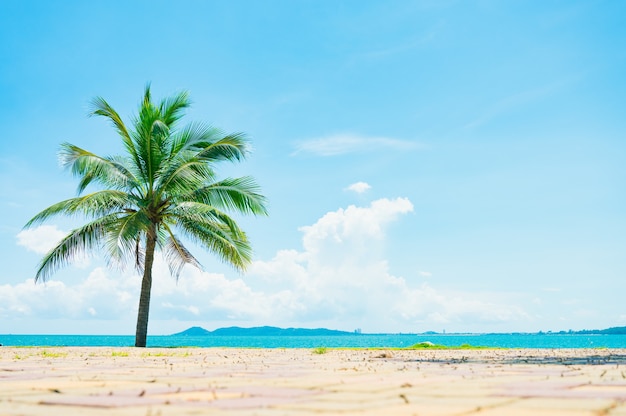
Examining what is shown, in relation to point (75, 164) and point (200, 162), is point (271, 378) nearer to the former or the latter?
point (200, 162)

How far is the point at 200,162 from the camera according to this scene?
59.1 ft

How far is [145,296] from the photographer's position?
17.8 meters

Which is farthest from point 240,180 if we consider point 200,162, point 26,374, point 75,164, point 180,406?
point 180,406

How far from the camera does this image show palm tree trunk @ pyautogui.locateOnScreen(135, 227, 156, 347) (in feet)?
57.6

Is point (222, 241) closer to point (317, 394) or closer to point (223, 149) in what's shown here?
point (223, 149)

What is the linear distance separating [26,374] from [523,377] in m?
4.45

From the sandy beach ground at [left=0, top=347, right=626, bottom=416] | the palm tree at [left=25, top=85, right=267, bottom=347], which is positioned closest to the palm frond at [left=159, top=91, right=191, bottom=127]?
the palm tree at [left=25, top=85, right=267, bottom=347]

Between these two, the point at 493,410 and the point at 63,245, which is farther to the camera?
the point at 63,245

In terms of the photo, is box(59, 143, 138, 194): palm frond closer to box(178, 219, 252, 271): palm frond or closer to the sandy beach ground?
box(178, 219, 252, 271): palm frond

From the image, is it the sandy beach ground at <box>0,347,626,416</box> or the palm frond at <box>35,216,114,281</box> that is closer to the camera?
the sandy beach ground at <box>0,347,626,416</box>

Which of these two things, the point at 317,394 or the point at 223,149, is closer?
the point at 317,394

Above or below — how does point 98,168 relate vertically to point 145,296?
above

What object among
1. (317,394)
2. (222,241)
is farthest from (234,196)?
(317,394)

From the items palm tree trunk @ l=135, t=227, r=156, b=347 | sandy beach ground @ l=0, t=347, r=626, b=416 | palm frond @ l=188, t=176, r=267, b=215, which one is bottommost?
sandy beach ground @ l=0, t=347, r=626, b=416
